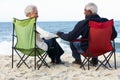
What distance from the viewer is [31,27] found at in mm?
6367

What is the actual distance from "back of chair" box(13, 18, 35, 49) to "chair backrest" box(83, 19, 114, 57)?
35.0 inches

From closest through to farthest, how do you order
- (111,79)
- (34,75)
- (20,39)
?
(111,79), (34,75), (20,39)

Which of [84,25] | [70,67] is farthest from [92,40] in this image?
[70,67]

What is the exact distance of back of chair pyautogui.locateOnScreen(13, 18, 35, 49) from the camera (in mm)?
6365

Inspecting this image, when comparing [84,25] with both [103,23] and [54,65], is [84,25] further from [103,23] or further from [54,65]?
[54,65]

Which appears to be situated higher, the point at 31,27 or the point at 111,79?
the point at 31,27

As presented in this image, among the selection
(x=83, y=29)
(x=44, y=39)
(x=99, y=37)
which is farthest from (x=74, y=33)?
(x=44, y=39)

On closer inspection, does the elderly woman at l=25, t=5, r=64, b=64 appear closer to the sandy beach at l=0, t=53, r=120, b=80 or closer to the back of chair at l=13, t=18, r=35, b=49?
the back of chair at l=13, t=18, r=35, b=49

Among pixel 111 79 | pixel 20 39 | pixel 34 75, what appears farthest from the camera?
pixel 20 39

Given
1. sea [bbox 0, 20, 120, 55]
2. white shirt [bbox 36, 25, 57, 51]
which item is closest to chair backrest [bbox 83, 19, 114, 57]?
white shirt [bbox 36, 25, 57, 51]

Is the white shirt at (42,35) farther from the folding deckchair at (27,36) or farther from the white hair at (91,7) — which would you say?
the white hair at (91,7)

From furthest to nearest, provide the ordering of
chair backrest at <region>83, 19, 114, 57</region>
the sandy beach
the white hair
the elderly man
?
1. the white hair
2. the elderly man
3. chair backrest at <region>83, 19, 114, 57</region>
4. the sandy beach

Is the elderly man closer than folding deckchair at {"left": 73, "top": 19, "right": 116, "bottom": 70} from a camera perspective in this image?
No

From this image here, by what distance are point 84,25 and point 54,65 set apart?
39.8 inches
